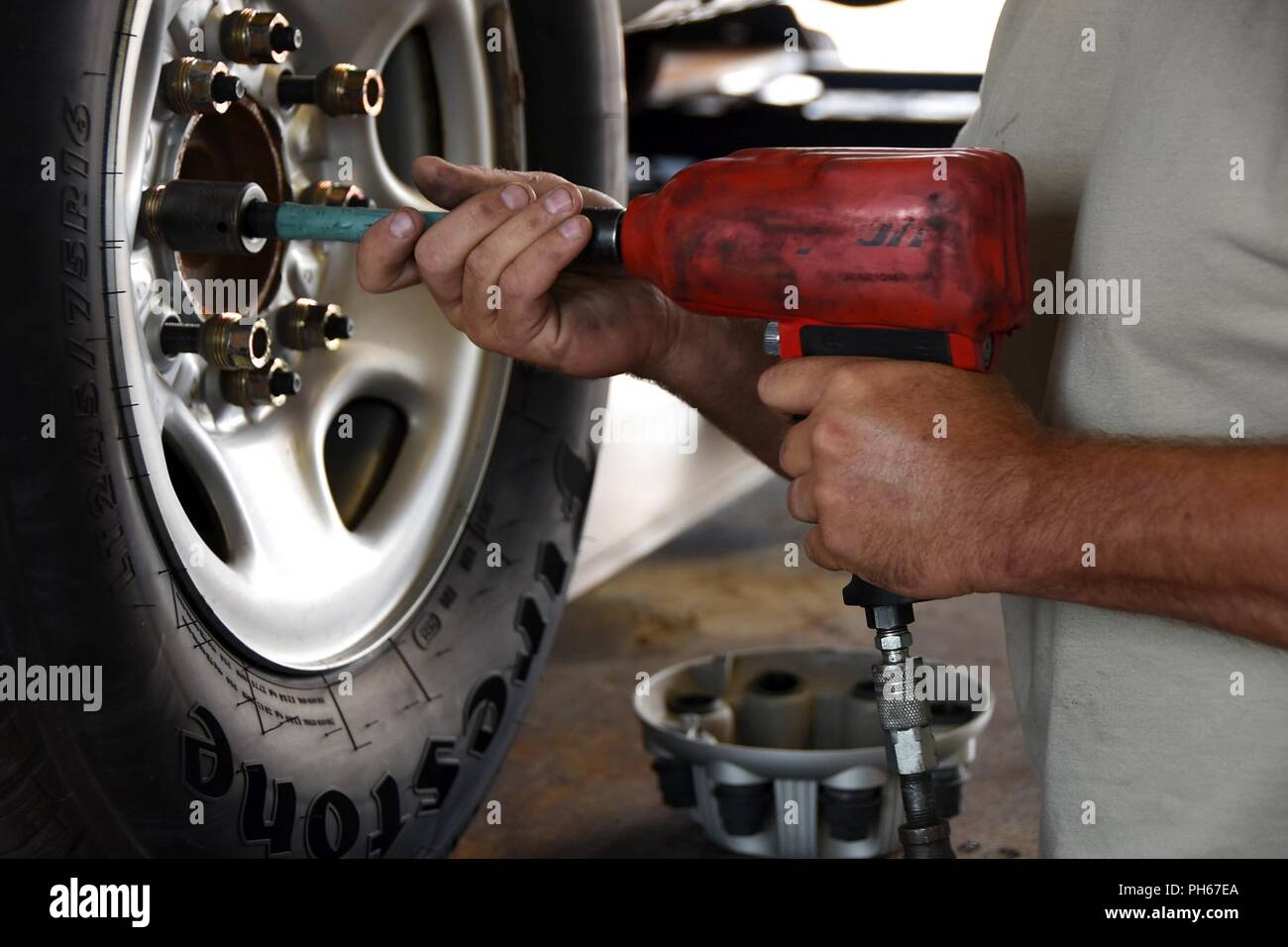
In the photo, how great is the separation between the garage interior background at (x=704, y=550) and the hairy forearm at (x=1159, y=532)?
1.12 meters

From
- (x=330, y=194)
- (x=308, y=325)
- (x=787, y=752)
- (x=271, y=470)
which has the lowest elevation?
(x=787, y=752)

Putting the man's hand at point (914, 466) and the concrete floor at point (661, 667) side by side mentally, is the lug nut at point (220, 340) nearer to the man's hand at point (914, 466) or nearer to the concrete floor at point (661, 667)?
the man's hand at point (914, 466)

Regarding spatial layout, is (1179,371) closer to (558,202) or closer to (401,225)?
(558,202)

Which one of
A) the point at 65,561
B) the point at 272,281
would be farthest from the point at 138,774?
the point at 272,281

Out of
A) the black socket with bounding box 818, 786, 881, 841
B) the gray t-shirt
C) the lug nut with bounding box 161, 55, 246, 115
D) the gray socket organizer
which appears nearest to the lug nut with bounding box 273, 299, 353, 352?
the lug nut with bounding box 161, 55, 246, 115

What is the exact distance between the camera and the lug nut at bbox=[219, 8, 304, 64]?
1.08 meters

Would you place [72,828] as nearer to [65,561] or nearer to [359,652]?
[65,561]

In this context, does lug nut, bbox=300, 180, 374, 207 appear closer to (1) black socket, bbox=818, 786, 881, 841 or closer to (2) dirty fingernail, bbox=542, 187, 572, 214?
(2) dirty fingernail, bbox=542, 187, 572, 214

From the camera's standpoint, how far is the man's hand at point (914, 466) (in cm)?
90

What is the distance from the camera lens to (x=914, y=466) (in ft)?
3.01

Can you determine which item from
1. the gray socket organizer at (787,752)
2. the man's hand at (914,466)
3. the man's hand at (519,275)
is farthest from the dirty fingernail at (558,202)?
the gray socket organizer at (787,752)

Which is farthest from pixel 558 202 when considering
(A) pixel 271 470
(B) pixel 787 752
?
(B) pixel 787 752

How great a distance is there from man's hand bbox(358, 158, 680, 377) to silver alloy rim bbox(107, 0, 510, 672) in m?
0.18

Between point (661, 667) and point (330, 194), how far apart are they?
4.83ft
